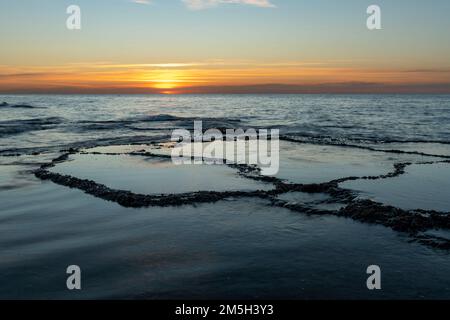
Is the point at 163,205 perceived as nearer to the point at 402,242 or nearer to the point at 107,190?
the point at 107,190

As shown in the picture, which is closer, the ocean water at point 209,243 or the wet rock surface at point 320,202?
the ocean water at point 209,243

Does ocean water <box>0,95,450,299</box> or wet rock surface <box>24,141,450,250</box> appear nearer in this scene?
ocean water <box>0,95,450,299</box>

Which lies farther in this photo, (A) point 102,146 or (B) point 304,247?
(A) point 102,146

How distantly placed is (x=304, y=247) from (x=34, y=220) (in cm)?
483

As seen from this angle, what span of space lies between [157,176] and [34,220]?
440 centimetres

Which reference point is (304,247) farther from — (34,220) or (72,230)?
(34,220)

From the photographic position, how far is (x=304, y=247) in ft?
19.9

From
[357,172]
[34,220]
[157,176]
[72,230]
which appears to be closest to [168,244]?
[72,230]

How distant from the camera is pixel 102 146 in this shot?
61.8 feet

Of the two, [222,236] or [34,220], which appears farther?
[34,220]

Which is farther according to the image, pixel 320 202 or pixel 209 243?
pixel 320 202
